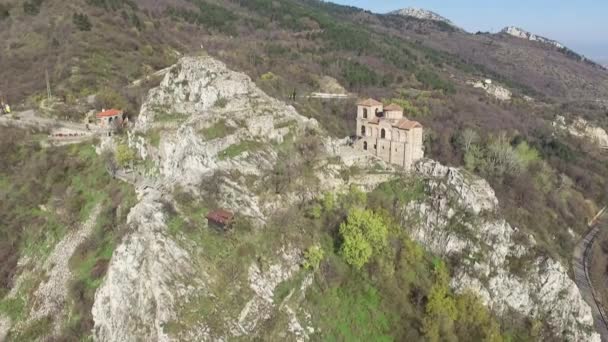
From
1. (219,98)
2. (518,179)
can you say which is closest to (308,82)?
(518,179)

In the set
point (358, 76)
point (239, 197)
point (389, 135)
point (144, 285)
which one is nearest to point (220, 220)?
point (239, 197)

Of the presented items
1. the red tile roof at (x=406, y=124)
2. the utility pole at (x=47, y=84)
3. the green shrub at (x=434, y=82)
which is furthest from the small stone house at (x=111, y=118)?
the green shrub at (x=434, y=82)

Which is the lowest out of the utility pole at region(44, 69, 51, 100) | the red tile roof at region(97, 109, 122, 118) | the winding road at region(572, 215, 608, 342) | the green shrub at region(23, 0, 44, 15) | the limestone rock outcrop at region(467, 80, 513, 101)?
the winding road at region(572, 215, 608, 342)

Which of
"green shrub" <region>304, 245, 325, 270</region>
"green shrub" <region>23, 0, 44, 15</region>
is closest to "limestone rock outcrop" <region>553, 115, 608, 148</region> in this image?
"green shrub" <region>304, 245, 325, 270</region>

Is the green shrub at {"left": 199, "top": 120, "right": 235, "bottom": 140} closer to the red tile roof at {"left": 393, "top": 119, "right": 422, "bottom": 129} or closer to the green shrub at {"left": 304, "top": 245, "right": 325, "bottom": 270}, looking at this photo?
the green shrub at {"left": 304, "top": 245, "right": 325, "bottom": 270}

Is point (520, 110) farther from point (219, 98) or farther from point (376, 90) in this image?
point (219, 98)

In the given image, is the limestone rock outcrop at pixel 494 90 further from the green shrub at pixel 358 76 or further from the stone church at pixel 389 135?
the stone church at pixel 389 135
